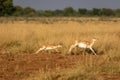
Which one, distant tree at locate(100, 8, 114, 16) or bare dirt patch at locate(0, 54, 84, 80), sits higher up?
bare dirt patch at locate(0, 54, 84, 80)

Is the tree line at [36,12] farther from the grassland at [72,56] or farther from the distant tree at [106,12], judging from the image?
the grassland at [72,56]

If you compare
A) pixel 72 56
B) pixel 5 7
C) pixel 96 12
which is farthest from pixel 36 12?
pixel 72 56

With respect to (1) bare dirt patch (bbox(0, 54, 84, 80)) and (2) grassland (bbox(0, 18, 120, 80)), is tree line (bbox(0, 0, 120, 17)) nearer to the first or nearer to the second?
(2) grassland (bbox(0, 18, 120, 80))

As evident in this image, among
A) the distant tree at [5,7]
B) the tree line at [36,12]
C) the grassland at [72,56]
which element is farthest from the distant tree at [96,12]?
the grassland at [72,56]

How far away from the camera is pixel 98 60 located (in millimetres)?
12016

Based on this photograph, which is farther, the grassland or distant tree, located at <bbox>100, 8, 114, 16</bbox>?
distant tree, located at <bbox>100, 8, 114, 16</bbox>

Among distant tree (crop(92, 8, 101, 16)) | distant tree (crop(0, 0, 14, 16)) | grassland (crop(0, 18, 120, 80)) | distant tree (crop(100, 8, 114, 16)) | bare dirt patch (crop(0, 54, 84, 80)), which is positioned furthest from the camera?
distant tree (crop(100, 8, 114, 16))

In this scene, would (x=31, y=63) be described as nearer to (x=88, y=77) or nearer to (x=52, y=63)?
(x=52, y=63)

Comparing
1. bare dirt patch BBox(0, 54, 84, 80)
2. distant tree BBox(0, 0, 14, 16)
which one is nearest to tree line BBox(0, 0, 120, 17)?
distant tree BBox(0, 0, 14, 16)

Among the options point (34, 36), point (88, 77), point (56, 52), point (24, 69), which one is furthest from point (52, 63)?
point (34, 36)

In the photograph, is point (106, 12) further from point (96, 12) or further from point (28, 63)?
point (28, 63)

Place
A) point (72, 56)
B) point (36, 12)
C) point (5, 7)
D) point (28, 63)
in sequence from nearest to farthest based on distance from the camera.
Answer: point (28, 63) → point (72, 56) → point (5, 7) → point (36, 12)

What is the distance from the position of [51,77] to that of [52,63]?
3.18 metres

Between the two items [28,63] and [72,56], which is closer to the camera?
[28,63]
